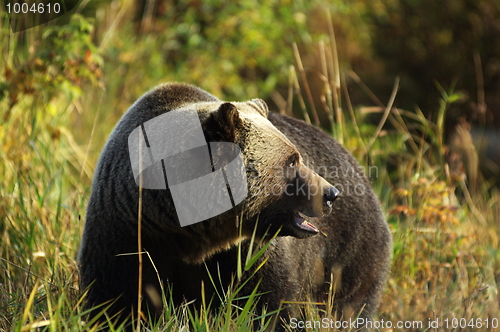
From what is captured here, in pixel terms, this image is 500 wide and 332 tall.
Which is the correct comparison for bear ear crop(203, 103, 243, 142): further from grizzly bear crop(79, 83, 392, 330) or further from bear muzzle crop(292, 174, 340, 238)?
bear muzzle crop(292, 174, 340, 238)

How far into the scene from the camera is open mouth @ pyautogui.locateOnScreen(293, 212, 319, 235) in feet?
10.9

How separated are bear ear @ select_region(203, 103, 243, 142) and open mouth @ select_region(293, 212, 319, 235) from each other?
0.62m

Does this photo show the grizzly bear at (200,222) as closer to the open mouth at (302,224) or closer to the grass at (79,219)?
the open mouth at (302,224)

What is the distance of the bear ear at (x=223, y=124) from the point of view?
2.96 metres

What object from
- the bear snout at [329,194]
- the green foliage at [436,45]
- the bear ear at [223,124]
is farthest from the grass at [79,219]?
the green foliage at [436,45]

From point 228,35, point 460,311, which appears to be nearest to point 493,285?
point 460,311

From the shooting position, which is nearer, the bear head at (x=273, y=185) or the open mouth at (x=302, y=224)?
the bear head at (x=273, y=185)

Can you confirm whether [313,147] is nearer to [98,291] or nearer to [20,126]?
[98,291]

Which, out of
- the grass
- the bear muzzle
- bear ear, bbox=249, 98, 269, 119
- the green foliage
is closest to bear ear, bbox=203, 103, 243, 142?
bear ear, bbox=249, 98, 269, 119

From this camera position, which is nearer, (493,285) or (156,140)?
(156,140)

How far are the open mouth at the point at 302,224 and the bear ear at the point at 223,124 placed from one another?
24.4 inches

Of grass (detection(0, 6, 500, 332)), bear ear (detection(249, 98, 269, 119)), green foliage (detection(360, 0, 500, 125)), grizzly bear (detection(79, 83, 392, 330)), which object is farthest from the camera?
green foliage (detection(360, 0, 500, 125))

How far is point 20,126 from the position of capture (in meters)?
4.94

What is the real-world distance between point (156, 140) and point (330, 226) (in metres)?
1.41
